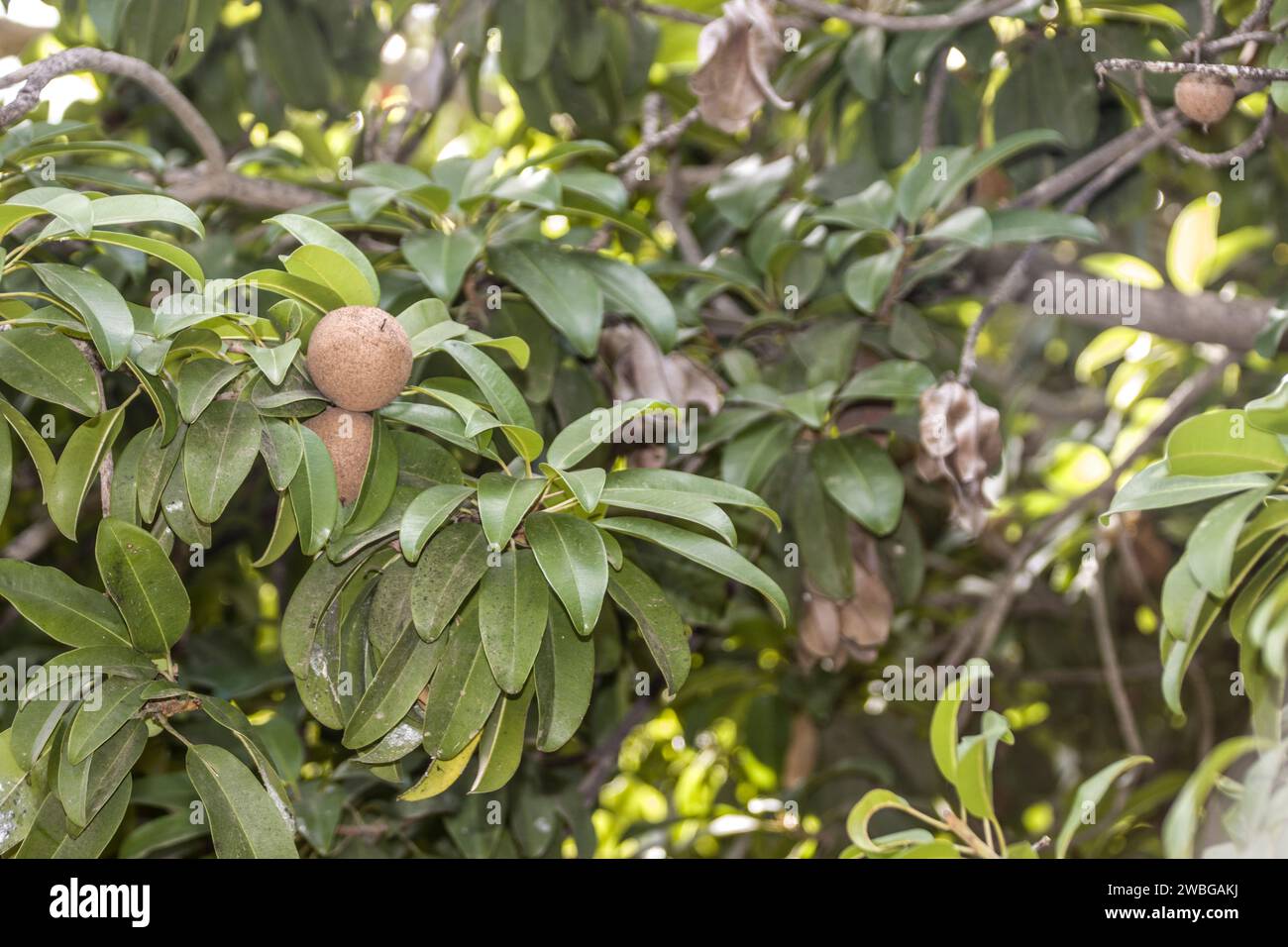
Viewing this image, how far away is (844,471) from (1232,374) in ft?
4.09

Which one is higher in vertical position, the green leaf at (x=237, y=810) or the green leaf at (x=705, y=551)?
the green leaf at (x=705, y=551)

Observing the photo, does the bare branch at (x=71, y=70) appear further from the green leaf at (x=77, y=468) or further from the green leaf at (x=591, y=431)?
the green leaf at (x=591, y=431)

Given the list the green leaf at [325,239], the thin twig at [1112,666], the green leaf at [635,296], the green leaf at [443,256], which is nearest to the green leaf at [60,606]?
the green leaf at [325,239]

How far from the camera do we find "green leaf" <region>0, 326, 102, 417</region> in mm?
1008

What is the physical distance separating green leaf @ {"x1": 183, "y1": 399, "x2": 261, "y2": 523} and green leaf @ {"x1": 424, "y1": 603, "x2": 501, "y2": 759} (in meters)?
0.23

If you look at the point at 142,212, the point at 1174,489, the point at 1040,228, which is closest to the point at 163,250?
the point at 142,212

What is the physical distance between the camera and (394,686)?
103cm

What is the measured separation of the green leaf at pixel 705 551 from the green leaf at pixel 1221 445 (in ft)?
1.26

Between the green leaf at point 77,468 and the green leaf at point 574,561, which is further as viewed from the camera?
the green leaf at point 77,468

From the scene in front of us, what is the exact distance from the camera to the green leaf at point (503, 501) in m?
0.94

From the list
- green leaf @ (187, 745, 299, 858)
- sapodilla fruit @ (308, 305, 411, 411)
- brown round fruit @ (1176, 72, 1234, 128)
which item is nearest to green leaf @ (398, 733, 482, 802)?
green leaf @ (187, 745, 299, 858)

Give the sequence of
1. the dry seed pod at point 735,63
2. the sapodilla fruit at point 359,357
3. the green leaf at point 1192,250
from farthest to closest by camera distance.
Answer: the green leaf at point 1192,250
the dry seed pod at point 735,63
the sapodilla fruit at point 359,357

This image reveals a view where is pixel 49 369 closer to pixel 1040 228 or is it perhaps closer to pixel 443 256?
pixel 443 256
